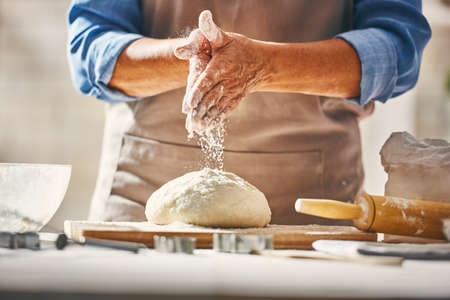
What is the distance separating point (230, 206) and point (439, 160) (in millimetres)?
413

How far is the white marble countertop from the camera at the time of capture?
0.47 metres

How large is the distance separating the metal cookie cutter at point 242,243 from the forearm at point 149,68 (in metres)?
0.53

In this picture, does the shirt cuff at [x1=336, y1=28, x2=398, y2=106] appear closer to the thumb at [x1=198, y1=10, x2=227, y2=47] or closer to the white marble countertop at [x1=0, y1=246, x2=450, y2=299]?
the thumb at [x1=198, y1=10, x2=227, y2=47]

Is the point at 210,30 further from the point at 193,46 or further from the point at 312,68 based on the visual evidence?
the point at 312,68

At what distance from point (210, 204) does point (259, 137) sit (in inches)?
15.2

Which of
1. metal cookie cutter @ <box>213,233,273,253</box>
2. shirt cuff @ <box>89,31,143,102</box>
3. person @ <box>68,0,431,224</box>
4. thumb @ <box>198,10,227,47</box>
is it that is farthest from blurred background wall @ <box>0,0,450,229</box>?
metal cookie cutter @ <box>213,233,273,253</box>

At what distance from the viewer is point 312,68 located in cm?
119

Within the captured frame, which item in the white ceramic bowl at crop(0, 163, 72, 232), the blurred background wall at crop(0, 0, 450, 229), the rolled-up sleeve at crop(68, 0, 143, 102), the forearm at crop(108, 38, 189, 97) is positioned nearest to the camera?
the white ceramic bowl at crop(0, 163, 72, 232)

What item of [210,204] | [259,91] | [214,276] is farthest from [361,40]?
[214,276]

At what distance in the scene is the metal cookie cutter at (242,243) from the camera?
2.51ft

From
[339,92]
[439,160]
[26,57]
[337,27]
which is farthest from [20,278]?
[26,57]

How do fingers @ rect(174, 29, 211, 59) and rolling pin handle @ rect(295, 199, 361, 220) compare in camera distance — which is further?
fingers @ rect(174, 29, 211, 59)

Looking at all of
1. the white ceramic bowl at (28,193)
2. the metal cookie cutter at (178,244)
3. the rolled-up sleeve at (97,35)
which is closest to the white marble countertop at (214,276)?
the metal cookie cutter at (178,244)

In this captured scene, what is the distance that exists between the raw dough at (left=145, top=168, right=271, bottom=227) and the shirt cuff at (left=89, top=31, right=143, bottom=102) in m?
0.36
